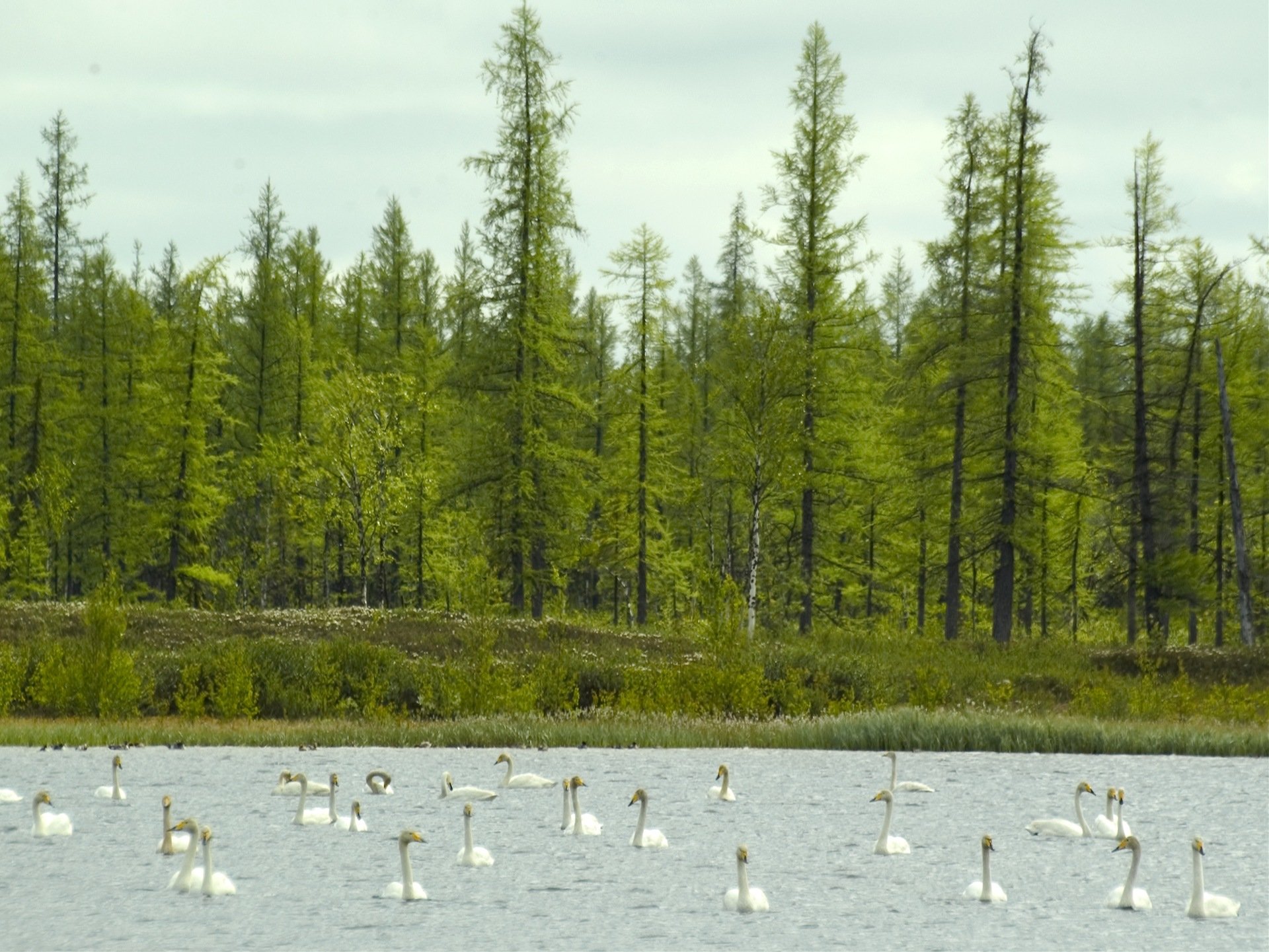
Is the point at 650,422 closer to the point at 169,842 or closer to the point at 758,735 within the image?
the point at 758,735

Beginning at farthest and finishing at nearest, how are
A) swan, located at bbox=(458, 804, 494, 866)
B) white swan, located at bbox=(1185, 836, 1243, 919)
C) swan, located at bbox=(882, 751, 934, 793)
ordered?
swan, located at bbox=(882, 751, 934, 793) → swan, located at bbox=(458, 804, 494, 866) → white swan, located at bbox=(1185, 836, 1243, 919)

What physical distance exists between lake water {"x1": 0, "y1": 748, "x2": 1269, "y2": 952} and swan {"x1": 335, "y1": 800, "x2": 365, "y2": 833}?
87mm

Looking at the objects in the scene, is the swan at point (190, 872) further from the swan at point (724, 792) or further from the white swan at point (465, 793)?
the swan at point (724, 792)

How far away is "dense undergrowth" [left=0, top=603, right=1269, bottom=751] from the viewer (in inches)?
785

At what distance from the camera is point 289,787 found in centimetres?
1301

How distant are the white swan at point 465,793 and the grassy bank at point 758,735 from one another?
4448mm

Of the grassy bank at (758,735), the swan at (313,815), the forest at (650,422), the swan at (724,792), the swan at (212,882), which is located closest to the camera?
the swan at (212,882)

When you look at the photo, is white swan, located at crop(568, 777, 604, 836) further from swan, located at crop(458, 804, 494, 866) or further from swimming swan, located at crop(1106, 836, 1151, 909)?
swimming swan, located at crop(1106, 836, 1151, 909)

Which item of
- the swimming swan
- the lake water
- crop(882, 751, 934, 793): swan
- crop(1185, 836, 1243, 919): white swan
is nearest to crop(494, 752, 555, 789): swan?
the lake water

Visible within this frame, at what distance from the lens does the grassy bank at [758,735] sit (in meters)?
17.3

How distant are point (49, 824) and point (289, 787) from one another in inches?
103

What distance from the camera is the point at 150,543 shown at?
43031 millimetres

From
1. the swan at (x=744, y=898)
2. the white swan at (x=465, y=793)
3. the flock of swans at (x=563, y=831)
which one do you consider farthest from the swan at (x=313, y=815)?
the swan at (x=744, y=898)

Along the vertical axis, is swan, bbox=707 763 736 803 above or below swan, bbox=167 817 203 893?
below
